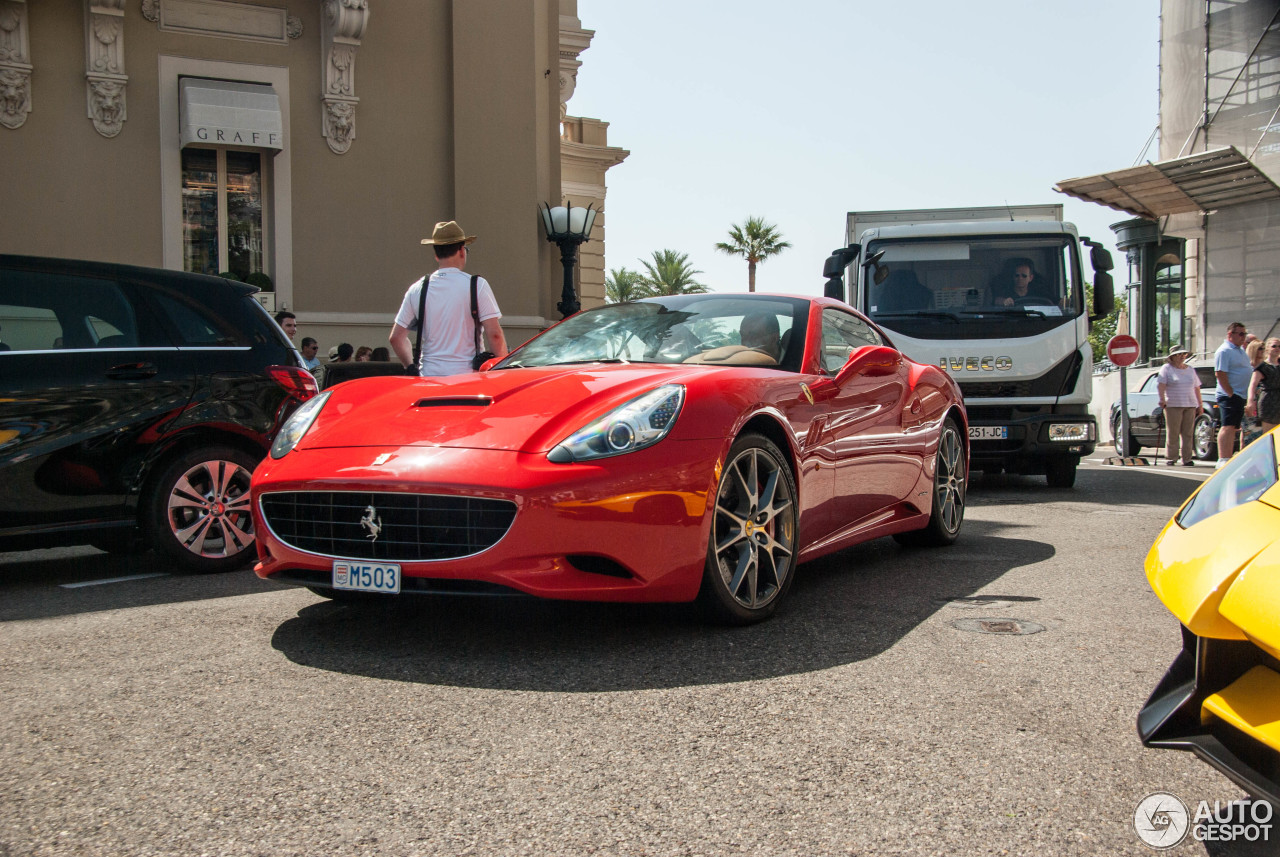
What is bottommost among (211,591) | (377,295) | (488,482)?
(211,591)

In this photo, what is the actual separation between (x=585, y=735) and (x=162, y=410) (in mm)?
3762

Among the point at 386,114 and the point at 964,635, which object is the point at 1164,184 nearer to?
the point at 386,114

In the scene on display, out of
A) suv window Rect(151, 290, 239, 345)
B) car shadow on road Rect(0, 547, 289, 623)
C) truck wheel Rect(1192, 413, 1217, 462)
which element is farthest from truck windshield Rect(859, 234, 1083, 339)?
truck wheel Rect(1192, 413, 1217, 462)

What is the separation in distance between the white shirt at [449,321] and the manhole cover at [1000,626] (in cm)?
353

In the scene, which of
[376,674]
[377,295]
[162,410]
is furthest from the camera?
[377,295]

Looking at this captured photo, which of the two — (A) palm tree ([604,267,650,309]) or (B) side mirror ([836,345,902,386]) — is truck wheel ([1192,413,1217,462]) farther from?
(A) palm tree ([604,267,650,309])

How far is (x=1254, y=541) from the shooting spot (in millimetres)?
2447

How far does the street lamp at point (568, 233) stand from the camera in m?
16.5

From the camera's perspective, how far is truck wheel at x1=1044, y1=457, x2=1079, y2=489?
37.1 feet

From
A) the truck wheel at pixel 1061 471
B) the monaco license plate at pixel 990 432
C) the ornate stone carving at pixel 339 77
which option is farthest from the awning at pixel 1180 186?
the ornate stone carving at pixel 339 77

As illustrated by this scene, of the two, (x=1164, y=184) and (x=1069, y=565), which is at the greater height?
(x=1164, y=184)

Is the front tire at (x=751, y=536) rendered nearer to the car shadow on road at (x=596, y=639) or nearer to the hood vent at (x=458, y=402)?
the car shadow on road at (x=596, y=639)

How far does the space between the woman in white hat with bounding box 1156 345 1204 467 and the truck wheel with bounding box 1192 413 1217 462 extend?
34.4 inches

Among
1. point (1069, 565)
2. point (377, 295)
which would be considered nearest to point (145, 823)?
point (1069, 565)
